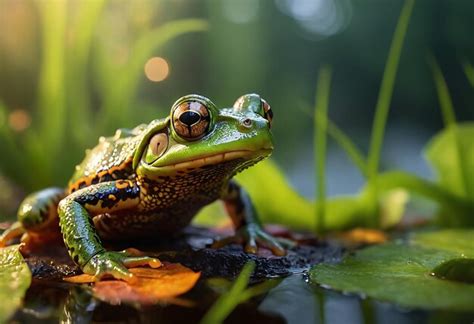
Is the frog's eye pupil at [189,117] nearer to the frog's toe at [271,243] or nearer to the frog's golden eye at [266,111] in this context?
the frog's golden eye at [266,111]

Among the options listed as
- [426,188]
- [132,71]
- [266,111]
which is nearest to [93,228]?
[266,111]

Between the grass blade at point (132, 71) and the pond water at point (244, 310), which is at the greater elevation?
the grass blade at point (132, 71)

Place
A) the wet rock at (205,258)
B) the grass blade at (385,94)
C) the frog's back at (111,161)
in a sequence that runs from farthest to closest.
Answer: the grass blade at (385,94) < the frog's back at (111,161) < the wet rock at (205,258)

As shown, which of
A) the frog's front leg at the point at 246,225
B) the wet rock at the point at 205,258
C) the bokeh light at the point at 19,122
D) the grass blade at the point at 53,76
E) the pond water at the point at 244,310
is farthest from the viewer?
the bokeh light at the point at 19,122

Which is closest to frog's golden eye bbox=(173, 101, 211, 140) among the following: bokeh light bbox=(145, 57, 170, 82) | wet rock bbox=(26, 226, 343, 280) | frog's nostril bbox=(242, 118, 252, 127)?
frog's nostril bbox=(242, 118, 252, 127)

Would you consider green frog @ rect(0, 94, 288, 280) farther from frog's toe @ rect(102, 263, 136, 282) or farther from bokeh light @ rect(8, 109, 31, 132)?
bokeh light @ rect(8, 109, 31, 132)

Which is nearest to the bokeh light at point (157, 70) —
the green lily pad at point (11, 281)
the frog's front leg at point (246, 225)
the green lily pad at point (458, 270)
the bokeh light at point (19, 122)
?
the bokeh light at point (19, 122)

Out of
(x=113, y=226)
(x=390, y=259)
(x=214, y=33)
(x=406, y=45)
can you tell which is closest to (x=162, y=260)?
(x=113, y=226)

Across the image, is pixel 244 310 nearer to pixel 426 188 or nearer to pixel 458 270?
pixel 458 270
